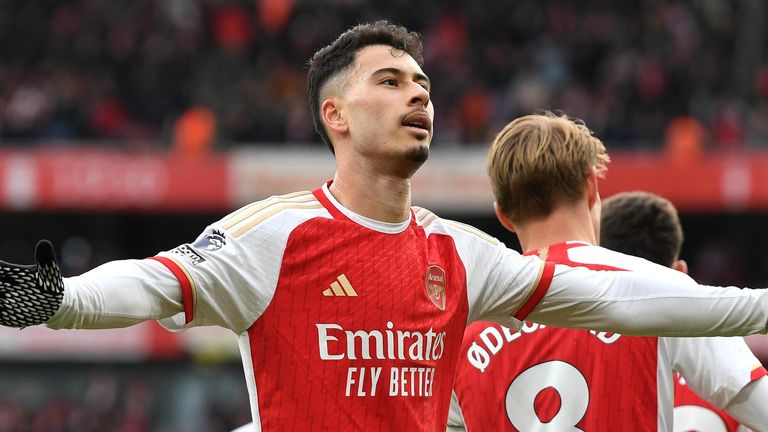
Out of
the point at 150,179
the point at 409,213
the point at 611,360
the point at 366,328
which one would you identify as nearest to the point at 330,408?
the point at 366,328

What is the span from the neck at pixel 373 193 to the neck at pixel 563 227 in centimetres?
56

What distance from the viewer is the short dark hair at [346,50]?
132 inches

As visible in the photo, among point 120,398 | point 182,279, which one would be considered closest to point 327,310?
point 182,279

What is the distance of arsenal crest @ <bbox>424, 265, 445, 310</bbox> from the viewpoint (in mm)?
3176

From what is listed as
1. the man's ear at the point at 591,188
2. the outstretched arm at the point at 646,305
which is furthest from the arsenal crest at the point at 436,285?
the man's ear at the point at 591,188

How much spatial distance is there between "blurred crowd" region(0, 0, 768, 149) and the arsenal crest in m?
13.3

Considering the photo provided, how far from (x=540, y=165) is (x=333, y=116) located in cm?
67

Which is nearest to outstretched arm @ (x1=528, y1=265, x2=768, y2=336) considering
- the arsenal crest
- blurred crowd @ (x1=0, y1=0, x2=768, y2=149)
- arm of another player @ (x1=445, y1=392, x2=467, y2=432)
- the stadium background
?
the arsenal crest

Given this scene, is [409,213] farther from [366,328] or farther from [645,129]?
[645,129]

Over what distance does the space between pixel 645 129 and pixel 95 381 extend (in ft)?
26.6

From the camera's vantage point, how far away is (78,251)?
61.3 ft

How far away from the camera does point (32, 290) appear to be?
8.48 ft

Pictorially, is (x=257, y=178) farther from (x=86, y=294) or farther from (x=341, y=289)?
(x=86, y=294)

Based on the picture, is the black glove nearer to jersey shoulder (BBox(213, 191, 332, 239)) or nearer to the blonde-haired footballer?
jersey shoulder (BBox(213, 191, 332, 239))
